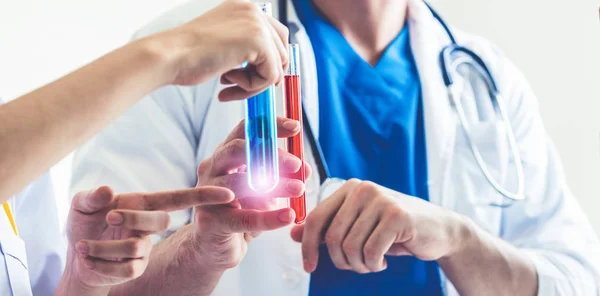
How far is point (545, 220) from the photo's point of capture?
39.3 inches

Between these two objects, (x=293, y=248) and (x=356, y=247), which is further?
(x=293, y=248)

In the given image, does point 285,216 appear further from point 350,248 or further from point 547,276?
point 547,276

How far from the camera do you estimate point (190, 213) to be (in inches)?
37.3

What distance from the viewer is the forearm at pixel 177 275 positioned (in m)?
0.80

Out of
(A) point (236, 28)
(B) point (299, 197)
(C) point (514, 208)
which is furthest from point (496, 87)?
(A) point (236, 28)

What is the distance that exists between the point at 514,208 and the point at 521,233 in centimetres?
4

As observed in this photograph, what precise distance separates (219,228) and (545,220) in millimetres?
545

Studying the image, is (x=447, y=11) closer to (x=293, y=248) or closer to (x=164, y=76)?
(x=293, y=248)

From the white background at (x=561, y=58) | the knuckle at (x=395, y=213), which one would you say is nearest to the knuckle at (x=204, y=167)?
the knuckle at (x=395, y=213)

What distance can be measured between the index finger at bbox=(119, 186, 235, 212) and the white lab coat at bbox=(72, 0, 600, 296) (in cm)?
29

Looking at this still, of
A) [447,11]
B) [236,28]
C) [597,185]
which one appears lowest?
[597,185]

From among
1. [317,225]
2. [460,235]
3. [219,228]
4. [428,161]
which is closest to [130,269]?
[219,228]

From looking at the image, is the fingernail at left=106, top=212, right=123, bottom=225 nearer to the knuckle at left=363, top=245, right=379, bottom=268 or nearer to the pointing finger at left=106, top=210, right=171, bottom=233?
the pointing finger at left=106, top=210, right=171, bottom=233

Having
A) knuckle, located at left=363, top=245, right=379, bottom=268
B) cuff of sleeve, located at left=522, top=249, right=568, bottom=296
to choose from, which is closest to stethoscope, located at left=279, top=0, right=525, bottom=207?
cuff of sleeve, located at left=522, top=249, right=568, bottom=296
